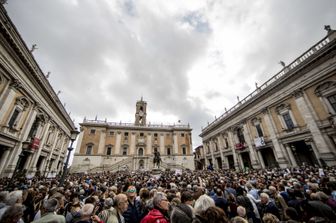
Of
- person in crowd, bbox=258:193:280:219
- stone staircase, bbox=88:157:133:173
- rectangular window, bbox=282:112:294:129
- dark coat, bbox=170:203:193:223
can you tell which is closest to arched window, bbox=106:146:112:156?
stone staircase, bbox=88:157:133:173

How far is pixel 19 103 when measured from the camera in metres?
12.8

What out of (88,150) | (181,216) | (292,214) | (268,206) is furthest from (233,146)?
(88,150)

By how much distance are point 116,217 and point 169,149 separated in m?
35.7

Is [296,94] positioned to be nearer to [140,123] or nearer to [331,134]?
[331,134]

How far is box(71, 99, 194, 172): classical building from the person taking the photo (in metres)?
31.0

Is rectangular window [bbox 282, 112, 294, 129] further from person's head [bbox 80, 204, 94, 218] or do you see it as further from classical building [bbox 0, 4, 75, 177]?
classical building [bbox 0, 4, 75, 177]

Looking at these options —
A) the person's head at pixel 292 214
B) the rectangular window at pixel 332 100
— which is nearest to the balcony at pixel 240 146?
the rectangular window at pixel 332 100

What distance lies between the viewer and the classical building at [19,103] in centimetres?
1068

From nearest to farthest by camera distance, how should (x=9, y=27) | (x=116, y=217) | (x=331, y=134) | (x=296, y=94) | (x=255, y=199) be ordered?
1. (x=116, y=217)
2. (x=255, y=199)
3. (x=9, y=27)
4. (x=331, y=134)
5. (x=296, y=94)

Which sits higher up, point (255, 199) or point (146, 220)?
point (146, 220)

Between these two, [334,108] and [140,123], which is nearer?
[334,108]

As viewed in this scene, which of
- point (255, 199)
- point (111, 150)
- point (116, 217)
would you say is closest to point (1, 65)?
point (116, 217)

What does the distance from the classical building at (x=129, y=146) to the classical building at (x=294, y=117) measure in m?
15.8

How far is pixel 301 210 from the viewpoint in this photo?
12.7ft
